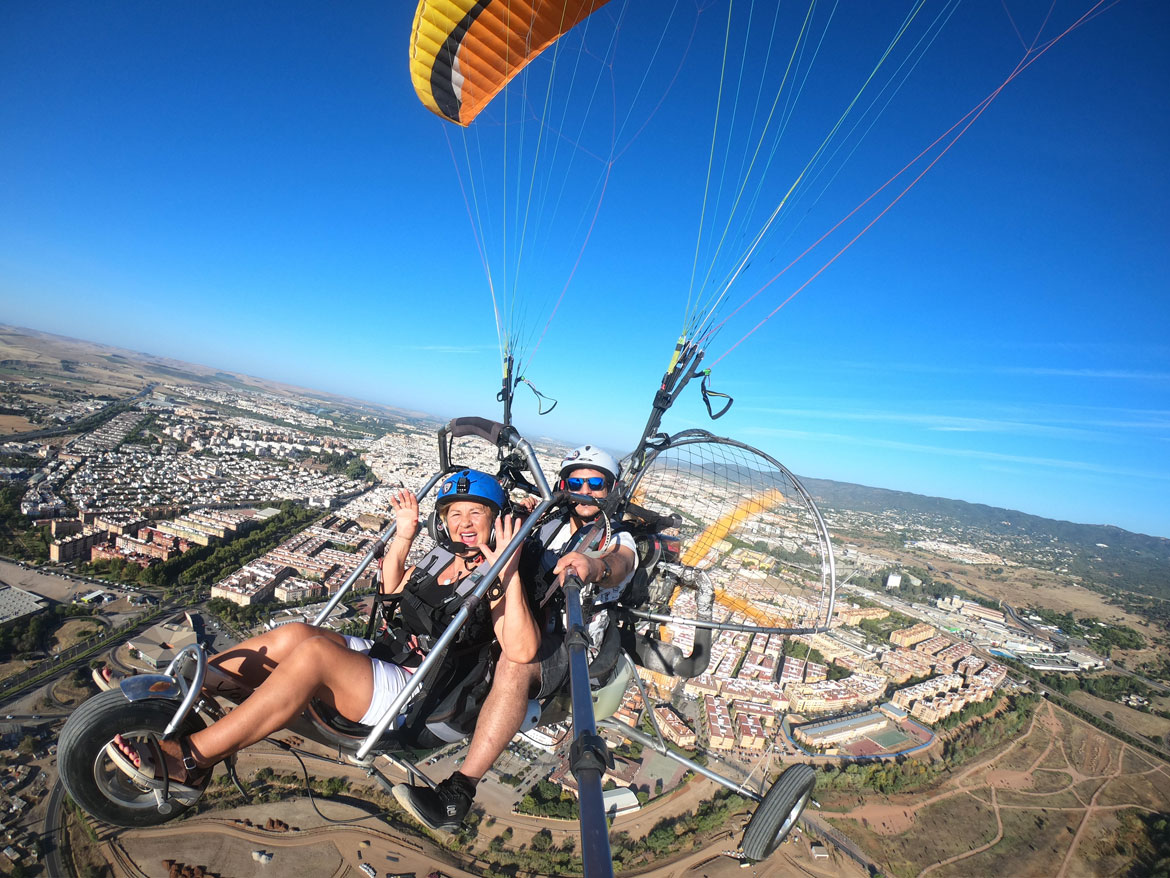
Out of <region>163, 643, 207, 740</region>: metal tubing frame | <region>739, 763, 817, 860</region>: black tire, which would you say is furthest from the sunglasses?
<region>739, 763, 817, 860</region>: black tire

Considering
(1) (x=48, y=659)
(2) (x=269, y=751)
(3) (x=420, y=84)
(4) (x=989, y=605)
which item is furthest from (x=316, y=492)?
(4) (x=989, y=605)

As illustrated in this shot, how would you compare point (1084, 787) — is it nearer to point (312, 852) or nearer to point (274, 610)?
point (312, 852)

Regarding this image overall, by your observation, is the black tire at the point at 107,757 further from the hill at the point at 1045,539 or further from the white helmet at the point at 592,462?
the hill at the point at 1045,539

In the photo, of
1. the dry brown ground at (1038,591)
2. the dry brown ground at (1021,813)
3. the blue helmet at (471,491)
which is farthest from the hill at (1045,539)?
the blue helmet at (471,491)

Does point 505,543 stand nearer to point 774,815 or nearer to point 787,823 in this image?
point 774,815

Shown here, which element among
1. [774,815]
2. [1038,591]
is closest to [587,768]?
[774,815]

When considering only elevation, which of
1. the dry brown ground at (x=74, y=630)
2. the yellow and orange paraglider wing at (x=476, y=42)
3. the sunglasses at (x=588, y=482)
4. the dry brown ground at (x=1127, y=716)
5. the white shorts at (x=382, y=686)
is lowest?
the dry brown ground at (x=74, y=630)
